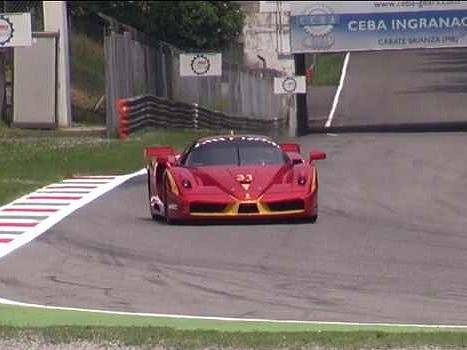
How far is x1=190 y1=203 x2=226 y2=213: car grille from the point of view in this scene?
1758 centimetres

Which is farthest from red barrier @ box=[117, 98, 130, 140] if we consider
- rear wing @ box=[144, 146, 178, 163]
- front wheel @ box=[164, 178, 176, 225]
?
front wheel @ box=[164, 178, 176, 225]

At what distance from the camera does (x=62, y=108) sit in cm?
3856

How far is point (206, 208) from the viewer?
17.6 metres

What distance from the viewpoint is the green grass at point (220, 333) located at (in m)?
8.66

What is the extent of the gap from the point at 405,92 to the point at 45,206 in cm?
4465

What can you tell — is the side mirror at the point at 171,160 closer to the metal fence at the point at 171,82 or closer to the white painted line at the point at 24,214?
the white painted line at the point at 24,214

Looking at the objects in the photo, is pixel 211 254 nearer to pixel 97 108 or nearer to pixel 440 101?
pixel 97 108

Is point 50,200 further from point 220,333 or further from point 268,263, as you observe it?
point 220,333

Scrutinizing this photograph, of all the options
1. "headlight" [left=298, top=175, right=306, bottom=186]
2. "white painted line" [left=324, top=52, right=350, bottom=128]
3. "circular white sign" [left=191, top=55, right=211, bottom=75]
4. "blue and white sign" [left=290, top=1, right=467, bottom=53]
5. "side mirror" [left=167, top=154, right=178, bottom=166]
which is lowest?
"white painted line" [left=324, top=52, right=350, bottom=128]

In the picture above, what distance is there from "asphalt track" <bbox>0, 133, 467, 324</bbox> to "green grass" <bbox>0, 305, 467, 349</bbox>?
104 cm

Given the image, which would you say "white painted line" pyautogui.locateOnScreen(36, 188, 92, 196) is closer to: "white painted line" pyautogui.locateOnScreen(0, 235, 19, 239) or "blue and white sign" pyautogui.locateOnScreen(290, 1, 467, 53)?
"white painted line" pyautogui.locateOnScreen(0, 235, 19, 239)

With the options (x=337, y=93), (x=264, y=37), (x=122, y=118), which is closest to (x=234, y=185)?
(x=122, y=118)

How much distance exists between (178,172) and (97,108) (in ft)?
82.3

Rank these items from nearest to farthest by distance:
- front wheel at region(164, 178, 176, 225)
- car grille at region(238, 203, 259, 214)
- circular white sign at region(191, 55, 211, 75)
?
car grille at region(238, 203, 259, 214) → front wheel at region(164, 178, 176, 225) → circular white sign at region(191, 55, 211, 75)
